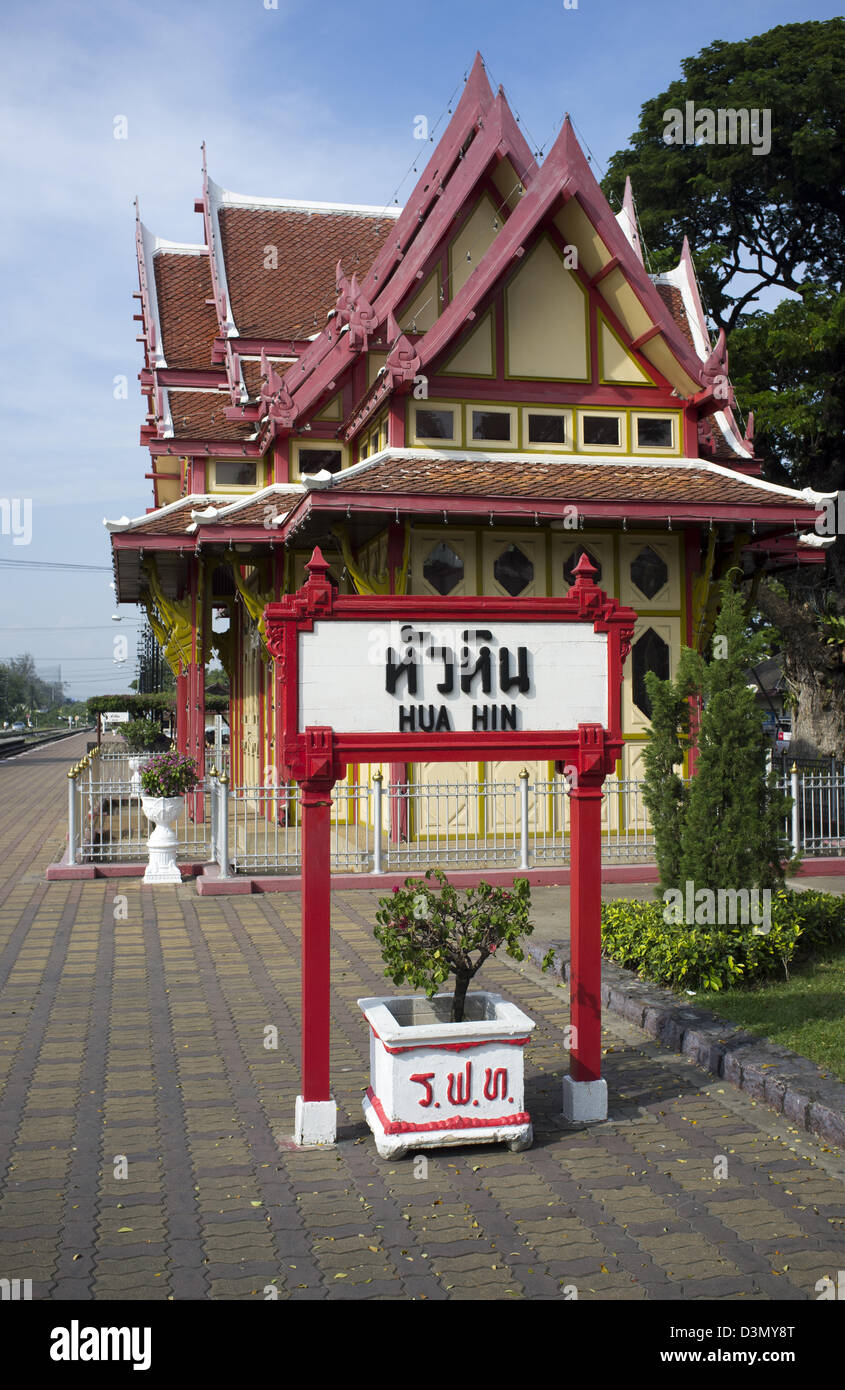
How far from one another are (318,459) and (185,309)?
6.66 meters

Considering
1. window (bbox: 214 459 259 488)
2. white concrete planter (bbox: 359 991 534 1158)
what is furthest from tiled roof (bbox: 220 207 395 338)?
white concrete planter (bbox: 359 991 534 1158)

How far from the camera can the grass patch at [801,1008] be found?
6.96 metres

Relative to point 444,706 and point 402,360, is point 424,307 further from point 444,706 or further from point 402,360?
point 444,706

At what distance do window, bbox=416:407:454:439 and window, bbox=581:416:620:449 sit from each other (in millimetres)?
1888

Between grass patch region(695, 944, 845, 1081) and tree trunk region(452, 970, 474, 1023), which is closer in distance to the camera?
tree trunk region(452, 970, 474, 1023)

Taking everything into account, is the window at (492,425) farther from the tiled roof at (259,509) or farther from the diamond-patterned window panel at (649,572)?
the tiled roof at (259,509)

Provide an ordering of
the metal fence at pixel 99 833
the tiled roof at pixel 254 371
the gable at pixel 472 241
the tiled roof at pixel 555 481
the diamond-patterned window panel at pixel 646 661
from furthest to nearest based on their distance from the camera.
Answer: the tiled roof at pixel 254 371 → the gable at pixel 472 241 → the diamond-patterned window panel at pixel 646 661 → the tiled roof at pixel 555 481 → the metal fence at pixel 99 833

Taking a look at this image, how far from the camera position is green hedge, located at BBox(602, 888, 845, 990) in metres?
8.52

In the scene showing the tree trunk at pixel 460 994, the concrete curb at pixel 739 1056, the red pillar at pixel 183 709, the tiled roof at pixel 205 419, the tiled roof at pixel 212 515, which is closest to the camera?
the concrete curb at pixel 739 1056

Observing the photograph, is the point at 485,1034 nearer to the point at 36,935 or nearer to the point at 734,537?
the point at 36,935

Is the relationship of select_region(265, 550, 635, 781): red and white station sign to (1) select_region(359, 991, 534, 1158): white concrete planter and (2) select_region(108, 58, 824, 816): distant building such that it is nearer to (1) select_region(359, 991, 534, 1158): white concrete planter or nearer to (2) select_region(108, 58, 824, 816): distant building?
(1) select_region(359, 991, 534, 1158): white concrete planter

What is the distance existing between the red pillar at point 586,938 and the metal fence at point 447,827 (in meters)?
6.47

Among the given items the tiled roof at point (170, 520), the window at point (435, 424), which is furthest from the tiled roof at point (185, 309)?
the window at point (435, 424)

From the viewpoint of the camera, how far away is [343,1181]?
5.44 meters
